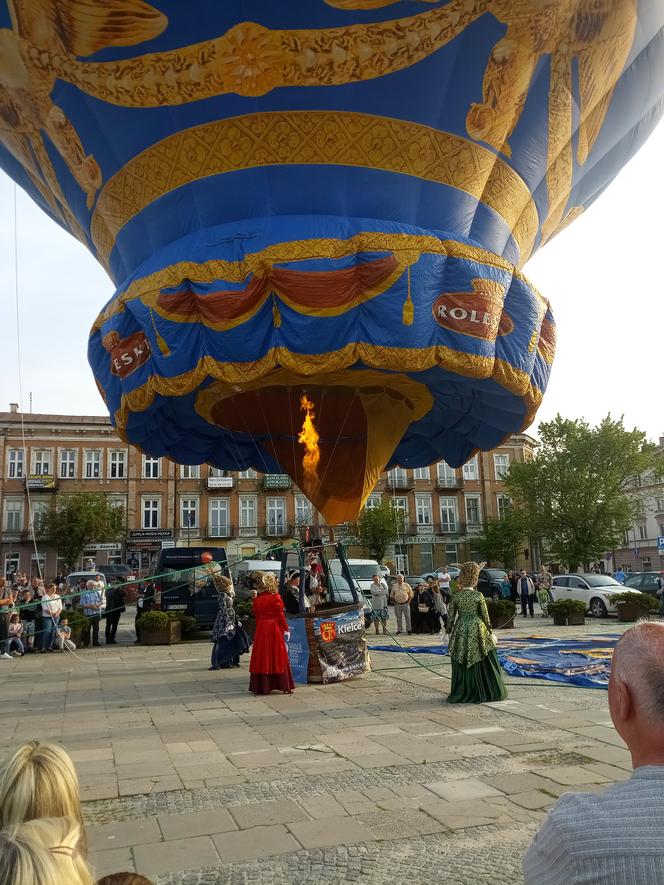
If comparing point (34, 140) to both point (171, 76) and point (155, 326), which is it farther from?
point (155, 326)

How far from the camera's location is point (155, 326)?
9.39 meters

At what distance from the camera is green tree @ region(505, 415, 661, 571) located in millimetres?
38688

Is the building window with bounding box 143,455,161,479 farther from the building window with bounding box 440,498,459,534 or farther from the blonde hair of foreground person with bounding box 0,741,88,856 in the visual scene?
the blonde hair of foreground person with bounding box 0,741,88,856

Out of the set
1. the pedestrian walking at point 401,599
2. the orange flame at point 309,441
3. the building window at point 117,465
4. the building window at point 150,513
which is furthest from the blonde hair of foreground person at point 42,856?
the building window at point 117,465

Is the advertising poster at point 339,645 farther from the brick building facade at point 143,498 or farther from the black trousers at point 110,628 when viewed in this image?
the brick building facade at point 143,498

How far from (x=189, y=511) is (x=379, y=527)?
13.3 metres

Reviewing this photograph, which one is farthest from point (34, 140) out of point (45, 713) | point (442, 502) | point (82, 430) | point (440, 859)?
point (442, 502)

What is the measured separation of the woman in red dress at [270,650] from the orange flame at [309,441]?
2.49 m

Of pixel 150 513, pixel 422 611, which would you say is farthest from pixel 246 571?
pixel 150 513

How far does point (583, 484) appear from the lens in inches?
1537

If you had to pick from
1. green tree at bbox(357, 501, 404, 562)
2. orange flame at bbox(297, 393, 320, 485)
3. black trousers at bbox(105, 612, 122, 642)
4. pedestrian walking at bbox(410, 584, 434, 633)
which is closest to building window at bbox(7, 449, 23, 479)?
green tree at bbox(357, 501, 404, 562)

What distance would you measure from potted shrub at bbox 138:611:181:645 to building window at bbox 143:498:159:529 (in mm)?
34456

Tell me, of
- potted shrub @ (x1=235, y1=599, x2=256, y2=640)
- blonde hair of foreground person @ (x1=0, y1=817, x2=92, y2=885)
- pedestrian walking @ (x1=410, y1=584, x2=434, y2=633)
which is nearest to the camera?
blonde hair of foreground person @ (x1=0, y1=817, x2=92, y2=885)

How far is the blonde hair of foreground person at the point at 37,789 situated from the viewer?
168 centimetres
